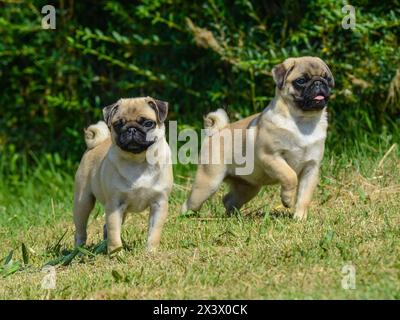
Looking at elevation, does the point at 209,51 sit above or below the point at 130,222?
above

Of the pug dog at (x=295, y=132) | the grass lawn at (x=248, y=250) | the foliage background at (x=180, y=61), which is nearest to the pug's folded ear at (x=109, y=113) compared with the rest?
the grass lawn at (x=248, y=250)

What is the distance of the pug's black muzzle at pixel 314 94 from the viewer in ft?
22.8

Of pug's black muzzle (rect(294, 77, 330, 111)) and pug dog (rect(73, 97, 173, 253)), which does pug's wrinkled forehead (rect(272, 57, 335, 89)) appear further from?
pug dog (rect(73, 97, 173, 253))

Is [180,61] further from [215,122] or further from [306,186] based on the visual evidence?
[306,186]

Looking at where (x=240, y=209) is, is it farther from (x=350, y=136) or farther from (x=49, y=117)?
(x=49, y=117)

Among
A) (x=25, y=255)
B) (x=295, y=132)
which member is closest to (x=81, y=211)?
(x=25, y=255)

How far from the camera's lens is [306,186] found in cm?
715

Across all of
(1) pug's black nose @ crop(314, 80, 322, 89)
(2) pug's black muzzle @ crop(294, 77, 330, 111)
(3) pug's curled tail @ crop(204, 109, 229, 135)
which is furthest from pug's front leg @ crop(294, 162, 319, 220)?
(3) pug's curled tail @ crop(204, 109, 229, 135)

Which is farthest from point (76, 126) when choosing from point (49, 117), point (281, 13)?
point (281, 13)

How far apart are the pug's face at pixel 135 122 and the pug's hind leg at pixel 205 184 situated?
111 centimetres

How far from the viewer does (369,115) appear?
376 inches

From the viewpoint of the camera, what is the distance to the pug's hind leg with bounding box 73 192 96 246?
23.0 feet

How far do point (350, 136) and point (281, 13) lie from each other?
1.52m

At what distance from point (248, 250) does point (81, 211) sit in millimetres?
1502
